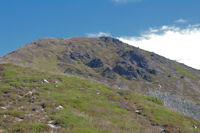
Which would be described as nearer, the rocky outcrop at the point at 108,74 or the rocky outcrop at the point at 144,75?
the rocky outcrop at the point at 108,74

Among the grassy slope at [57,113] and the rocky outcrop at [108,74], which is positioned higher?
the rocky outcrop at [108,74]

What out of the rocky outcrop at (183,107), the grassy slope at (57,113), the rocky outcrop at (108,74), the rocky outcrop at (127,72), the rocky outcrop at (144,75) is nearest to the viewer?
the grassy slope at (57,113)

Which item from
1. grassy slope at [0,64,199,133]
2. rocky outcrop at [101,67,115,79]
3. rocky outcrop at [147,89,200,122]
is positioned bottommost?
rocky outcrop at [147,89,200,122]

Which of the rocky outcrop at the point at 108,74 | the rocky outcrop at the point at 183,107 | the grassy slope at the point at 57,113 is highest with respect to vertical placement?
the rocky outcrop at the point at 108,74

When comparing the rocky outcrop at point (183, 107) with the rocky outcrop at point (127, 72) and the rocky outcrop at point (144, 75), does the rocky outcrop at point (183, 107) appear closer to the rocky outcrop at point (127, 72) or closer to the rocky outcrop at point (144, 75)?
the rocky outcrop at point (127, 72)

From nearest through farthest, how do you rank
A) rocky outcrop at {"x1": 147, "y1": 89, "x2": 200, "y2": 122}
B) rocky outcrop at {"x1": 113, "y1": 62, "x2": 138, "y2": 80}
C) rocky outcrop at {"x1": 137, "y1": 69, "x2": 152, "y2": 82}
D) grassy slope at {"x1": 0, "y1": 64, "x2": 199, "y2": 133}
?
1. grassy slope at {"x1": 0, "y1": 64, "x2": 199, "y2": 133}
2. rocky outcrop at {"x1": 147, "y1": 89, "x2": 200, "y2": 122}
3. rocky outcrop at {"x1": 113, "y1": 62, "x2": 138, "y2": 80}
4. rocky outcrop at {"x1": 137, "y1": 69, "x2": 152, "y2": 82}

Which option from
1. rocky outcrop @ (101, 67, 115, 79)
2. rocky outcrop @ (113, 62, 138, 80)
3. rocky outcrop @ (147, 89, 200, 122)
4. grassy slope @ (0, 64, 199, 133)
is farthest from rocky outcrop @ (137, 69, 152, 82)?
grassy slope @ (0, 64, 199, 133)

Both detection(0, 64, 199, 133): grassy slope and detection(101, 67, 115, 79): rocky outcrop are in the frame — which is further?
detection(101, 67, 115, 79): rocky outcrop

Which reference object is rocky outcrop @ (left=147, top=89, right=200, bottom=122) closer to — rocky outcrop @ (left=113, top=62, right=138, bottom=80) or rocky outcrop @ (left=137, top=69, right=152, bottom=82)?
rocky outcrop @ (left=113, top=62, right=138, bottom=80)

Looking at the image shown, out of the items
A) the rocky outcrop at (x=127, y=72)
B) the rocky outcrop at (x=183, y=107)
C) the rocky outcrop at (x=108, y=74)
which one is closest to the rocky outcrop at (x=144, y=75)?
the rocky outcrop at (x=127, y=72)

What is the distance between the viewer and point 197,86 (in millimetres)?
185375

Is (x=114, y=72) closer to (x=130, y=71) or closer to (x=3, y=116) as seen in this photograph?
(x=130, y=71)

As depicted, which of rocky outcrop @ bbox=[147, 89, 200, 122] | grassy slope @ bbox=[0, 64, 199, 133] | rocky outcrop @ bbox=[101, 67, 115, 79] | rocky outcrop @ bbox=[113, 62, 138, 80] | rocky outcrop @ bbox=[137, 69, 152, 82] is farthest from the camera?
rocky outcrop @ bbox=[137, 69, 152, 82]

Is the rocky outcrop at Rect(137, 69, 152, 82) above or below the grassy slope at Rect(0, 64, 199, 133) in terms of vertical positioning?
above
